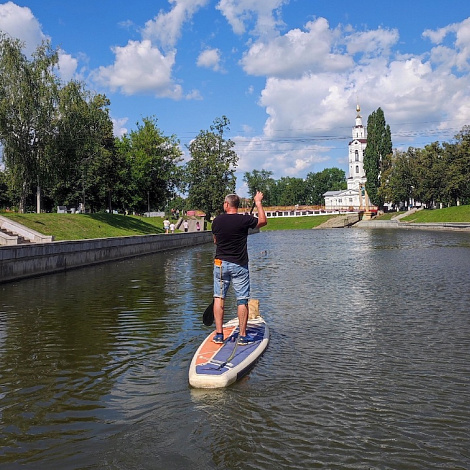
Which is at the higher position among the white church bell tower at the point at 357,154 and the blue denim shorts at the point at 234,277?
the white church bell tower at the point at 357,154

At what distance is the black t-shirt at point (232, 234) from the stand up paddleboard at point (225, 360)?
126 cm

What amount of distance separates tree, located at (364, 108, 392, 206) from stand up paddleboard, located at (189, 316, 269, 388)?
104356mm

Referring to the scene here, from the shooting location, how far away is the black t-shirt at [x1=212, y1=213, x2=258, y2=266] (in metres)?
7.59

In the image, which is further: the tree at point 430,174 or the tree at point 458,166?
the tree at point 430,174

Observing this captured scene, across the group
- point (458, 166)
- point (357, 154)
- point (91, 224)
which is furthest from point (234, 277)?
point (357, 154)

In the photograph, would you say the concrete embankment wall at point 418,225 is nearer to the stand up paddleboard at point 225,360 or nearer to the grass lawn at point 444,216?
the grass lawn at point 444,216

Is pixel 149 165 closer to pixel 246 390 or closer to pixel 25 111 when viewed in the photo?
pixel 25 111

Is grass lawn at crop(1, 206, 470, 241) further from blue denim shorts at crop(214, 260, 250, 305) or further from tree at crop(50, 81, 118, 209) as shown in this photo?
blue denim shorts at crop(214, 260, 250, 305)

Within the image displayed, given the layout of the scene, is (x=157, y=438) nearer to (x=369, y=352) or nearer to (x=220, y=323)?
(x=220, y=323)

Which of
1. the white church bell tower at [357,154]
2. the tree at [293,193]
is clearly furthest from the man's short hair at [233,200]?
the tree at [293,193]

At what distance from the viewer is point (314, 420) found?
5266 millimetres

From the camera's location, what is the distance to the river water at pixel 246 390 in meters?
4.56

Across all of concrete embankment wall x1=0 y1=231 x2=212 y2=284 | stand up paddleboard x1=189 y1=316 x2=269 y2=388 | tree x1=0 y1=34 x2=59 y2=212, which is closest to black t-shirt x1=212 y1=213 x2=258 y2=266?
stand up paddleboard x1=189 y1=316 x2=269 y2=388

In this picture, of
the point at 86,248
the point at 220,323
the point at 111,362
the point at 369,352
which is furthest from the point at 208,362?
the point at 86,248
